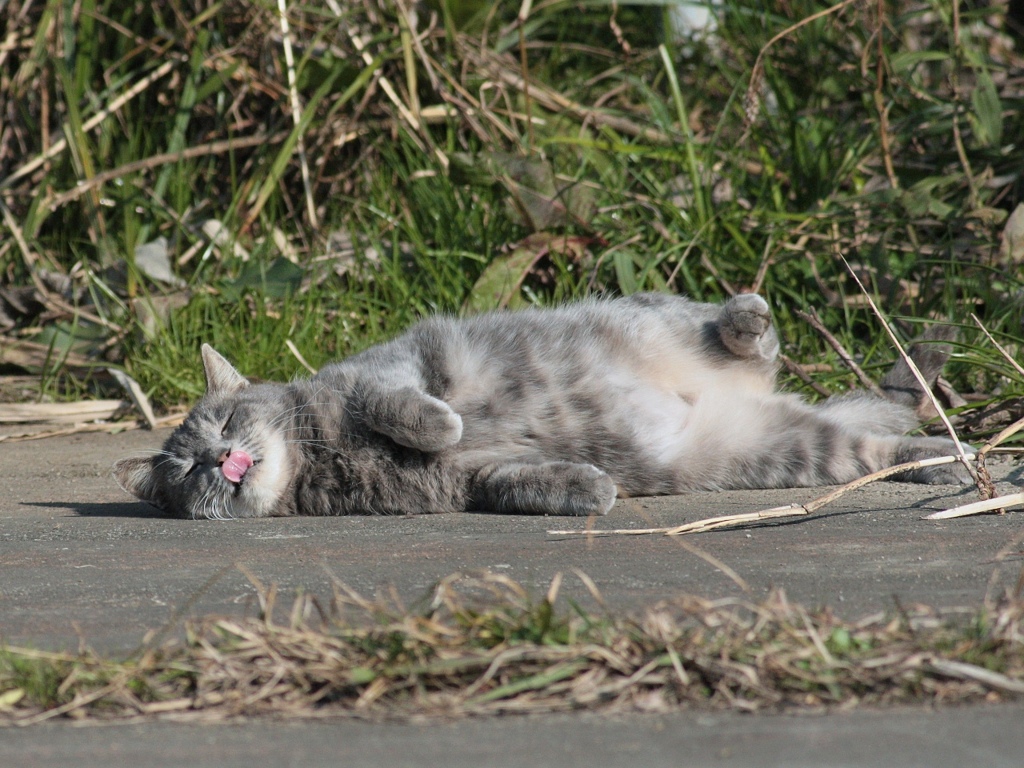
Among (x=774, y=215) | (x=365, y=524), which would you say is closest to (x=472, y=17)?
(x=774, y=215)

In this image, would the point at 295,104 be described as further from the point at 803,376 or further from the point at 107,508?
the point at 803,376

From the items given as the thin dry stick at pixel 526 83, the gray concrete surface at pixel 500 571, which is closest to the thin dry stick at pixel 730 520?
the gray concrete surface at pixel 500 571

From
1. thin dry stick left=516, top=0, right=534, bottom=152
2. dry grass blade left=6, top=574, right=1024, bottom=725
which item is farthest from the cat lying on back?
thin dry stick left=516, top=0, right=534, bottom=152

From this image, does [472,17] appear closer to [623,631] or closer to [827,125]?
[827,125]

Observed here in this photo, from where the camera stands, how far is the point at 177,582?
175 cm

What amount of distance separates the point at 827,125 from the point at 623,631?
10.8 feet

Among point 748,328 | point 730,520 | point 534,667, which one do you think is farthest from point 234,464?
point 534,667

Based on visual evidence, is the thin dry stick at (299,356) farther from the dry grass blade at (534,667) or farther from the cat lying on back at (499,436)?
the dry grass blade at (534,667)

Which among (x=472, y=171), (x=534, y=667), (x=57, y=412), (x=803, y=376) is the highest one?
(x=472, y=171)

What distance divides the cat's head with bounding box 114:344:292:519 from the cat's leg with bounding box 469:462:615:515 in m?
0.49

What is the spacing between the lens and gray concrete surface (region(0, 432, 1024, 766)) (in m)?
1.08

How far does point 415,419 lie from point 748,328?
3.07 ft

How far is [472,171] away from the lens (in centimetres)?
383

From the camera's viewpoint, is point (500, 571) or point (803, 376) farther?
point (803, 376)
